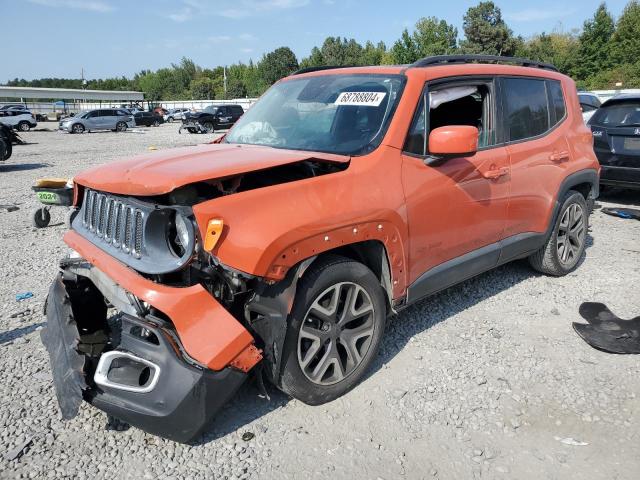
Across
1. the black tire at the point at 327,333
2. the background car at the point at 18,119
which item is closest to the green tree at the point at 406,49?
the background car at the point at 18,119

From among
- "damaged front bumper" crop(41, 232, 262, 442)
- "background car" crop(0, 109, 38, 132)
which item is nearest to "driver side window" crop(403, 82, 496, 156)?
"damaged front bumper" crop(41, 232, 262, 442)

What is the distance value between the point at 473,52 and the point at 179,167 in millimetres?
60801

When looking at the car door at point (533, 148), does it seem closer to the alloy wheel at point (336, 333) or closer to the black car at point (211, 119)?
the alloy wheel at point (336, 333)

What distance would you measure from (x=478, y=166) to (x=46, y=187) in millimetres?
3036

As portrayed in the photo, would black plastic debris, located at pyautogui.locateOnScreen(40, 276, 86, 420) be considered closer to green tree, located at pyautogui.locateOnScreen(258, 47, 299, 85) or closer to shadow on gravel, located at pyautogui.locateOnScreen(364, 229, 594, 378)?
shadow on gravel, located at pyautogui.locateOnScreen(364, 229, 594, 378)

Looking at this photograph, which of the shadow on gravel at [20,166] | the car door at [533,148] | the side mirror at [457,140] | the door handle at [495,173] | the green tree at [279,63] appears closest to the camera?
the side mirror at [457,140]

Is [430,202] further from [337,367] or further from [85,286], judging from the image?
[85,286]

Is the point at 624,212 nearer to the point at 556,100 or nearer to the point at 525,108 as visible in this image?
the point at 556,100

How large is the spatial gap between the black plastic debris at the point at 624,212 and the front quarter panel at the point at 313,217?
19.3 ft

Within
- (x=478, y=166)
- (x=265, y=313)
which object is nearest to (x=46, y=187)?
(x=265, y=313)

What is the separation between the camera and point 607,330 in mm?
3889

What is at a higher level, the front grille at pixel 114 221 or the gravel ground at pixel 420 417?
the front grille at pixel 114 221

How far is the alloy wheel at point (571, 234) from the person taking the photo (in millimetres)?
4863

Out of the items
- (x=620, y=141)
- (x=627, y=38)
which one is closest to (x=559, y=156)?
(x=620, y=141)
